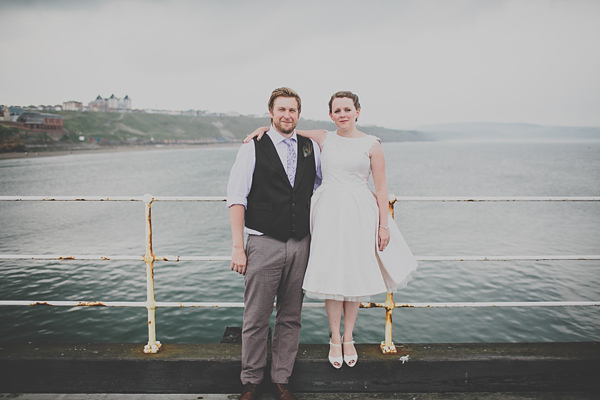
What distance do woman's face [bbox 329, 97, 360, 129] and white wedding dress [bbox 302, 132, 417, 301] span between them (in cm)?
13

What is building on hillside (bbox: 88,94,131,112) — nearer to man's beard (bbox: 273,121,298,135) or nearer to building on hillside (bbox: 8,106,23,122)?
building on hillside (bbox: 8,106,23,122)

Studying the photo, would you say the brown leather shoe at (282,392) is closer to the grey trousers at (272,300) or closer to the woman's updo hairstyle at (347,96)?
the grey trousers at (272,300)

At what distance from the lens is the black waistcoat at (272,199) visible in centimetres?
245

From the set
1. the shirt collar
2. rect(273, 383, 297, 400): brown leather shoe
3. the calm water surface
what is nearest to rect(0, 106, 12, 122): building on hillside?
the calm water surface

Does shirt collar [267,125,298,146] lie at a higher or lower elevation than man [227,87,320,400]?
higher

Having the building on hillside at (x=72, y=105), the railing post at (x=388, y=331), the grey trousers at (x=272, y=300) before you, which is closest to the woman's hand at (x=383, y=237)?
the railing post at (x=388, y=331)

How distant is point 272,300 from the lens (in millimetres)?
2553

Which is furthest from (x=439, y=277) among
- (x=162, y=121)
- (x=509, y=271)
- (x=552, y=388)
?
(x=162, y=121)

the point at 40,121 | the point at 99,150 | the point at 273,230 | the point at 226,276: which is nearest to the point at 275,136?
the point at 273,230

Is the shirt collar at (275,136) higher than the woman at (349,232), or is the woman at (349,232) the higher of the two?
the shirt collar at (275,136)

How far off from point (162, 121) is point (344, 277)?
6713 inches

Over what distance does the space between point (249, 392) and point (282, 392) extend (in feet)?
0.69

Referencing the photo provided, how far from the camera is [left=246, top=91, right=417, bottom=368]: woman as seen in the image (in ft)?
8.31

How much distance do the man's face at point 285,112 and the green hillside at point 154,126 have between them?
127m
